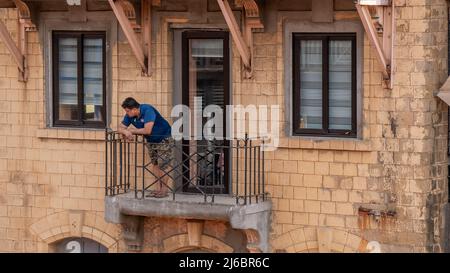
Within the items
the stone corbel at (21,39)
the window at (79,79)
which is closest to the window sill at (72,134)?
the window at (79,79)

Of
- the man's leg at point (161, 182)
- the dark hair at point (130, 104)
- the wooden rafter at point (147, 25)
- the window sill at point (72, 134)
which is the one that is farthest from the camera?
the window sill at point (72, 134)

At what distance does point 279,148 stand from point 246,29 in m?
1.70

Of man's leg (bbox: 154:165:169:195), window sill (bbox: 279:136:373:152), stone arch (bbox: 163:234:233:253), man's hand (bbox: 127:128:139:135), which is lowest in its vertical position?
stone arch (bbox: 163:234:233:253)

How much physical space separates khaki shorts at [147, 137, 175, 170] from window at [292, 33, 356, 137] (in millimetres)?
1788

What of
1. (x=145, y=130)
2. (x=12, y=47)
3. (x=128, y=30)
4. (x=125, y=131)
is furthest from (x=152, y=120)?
→ (x=12, y=47)

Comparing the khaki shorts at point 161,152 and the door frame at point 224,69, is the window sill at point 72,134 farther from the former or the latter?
the door frame at point 224,69

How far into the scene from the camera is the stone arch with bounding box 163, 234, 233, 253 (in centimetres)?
2281

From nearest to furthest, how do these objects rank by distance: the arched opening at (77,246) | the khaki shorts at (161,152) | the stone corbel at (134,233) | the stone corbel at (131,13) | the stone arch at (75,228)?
1. the khaki shorts at (161,152)
2. the stone corbel at (131,13)
3. the stone corbel at (134,233)
4. the stone arch at (75,228)
5. the arched opening at (77,246)

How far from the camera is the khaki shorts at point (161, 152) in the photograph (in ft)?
73.8

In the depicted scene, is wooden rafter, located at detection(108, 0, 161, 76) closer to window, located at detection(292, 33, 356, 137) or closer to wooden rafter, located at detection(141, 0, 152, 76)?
wooden rafter, located at detection(141, 0, 152, 76)

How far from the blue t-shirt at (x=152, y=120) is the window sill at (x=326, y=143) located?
5.49ft

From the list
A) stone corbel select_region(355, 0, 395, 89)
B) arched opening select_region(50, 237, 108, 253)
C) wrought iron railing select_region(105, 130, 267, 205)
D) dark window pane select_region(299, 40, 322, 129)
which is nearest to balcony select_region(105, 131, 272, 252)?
wrought iron railing select_region(105, 130, 267, 205)

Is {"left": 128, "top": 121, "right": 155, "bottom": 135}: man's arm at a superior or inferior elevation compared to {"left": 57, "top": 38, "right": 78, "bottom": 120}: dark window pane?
inferior

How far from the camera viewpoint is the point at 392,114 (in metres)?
21.5
